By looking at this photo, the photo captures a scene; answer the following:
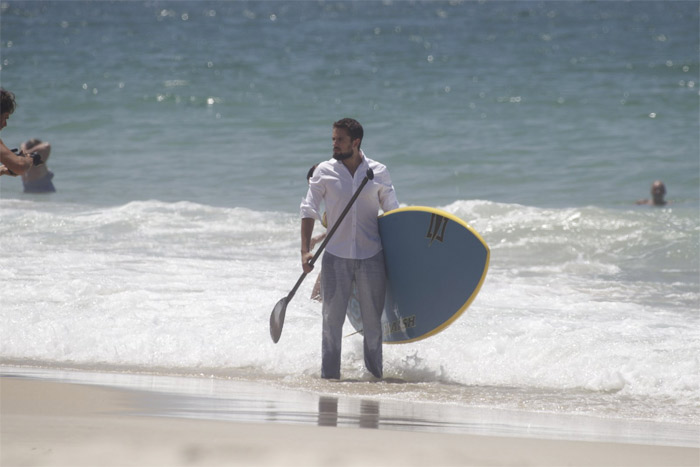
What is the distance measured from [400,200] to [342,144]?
8.19m

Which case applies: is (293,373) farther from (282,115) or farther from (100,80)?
(100,80)

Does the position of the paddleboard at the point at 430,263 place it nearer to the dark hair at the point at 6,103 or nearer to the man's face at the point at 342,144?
the man's face at the point at 342,144

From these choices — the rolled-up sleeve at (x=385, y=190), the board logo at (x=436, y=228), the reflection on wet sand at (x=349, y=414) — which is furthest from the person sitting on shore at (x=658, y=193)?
the reflection on wet sand at (x=349, y=414)

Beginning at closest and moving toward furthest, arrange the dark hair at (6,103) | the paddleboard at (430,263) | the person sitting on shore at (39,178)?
the dark hair at (6,103) < the paddleboard at (430,263) < the person sitting on shore at (39,178)

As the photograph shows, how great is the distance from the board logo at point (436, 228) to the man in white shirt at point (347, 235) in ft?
0.83

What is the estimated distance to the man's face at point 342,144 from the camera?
529 centimetres

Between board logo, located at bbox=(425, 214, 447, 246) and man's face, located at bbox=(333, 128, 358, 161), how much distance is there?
0.69m

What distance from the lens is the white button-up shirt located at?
5406 millimetres

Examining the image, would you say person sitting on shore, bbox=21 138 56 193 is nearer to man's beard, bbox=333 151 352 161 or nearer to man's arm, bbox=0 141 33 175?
man's arm, bbox=0 141 33 175

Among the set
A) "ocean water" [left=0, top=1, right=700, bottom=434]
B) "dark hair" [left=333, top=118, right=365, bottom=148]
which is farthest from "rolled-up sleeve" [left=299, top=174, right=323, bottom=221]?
"ocean water" [left=0, top=1, right=700, bottom=434]

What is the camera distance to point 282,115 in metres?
20.2

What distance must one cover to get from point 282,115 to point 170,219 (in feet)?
31.0

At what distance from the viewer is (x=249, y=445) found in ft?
12.5

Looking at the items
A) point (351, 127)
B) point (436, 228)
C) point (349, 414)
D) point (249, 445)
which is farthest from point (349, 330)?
point (249, 445)
